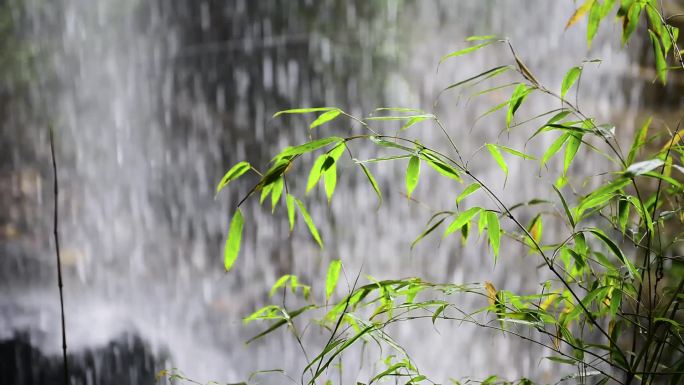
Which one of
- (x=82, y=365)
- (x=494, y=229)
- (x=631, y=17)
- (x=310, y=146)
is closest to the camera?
(x=310, y=146)

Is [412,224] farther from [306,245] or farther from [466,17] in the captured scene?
[466,17]

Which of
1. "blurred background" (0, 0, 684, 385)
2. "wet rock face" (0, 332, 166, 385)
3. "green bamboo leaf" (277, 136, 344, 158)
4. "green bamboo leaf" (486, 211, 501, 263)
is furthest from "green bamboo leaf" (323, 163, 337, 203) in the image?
"blurred background" (0, 0, 684, 385)

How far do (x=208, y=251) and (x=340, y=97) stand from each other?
2.01 m

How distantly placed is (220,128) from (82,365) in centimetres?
303

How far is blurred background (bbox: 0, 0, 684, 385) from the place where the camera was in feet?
16.7

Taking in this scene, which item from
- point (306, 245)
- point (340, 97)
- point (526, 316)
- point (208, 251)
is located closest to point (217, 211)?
point (208, 251)

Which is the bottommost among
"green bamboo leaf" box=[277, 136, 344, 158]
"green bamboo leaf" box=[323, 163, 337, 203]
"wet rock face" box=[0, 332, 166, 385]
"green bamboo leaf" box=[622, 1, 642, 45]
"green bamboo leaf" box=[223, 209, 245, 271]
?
"wet rock face" box=[0, 332, 166, 385]

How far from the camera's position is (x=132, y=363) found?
368cm

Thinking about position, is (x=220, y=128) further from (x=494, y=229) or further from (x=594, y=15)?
(x=494, y=229)

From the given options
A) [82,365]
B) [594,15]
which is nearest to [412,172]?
[594,15]

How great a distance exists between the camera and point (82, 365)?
363 cm

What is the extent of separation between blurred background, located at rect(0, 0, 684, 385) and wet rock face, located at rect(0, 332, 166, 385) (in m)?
0.82

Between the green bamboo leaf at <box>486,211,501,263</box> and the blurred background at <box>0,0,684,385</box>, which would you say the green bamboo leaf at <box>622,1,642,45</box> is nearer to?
the green bamboo leaf at <box>486,211,501,263</box>

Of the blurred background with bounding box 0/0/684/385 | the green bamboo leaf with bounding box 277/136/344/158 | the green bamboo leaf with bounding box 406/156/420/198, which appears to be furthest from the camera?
the blurred background with bounding box 0/0/684/385
